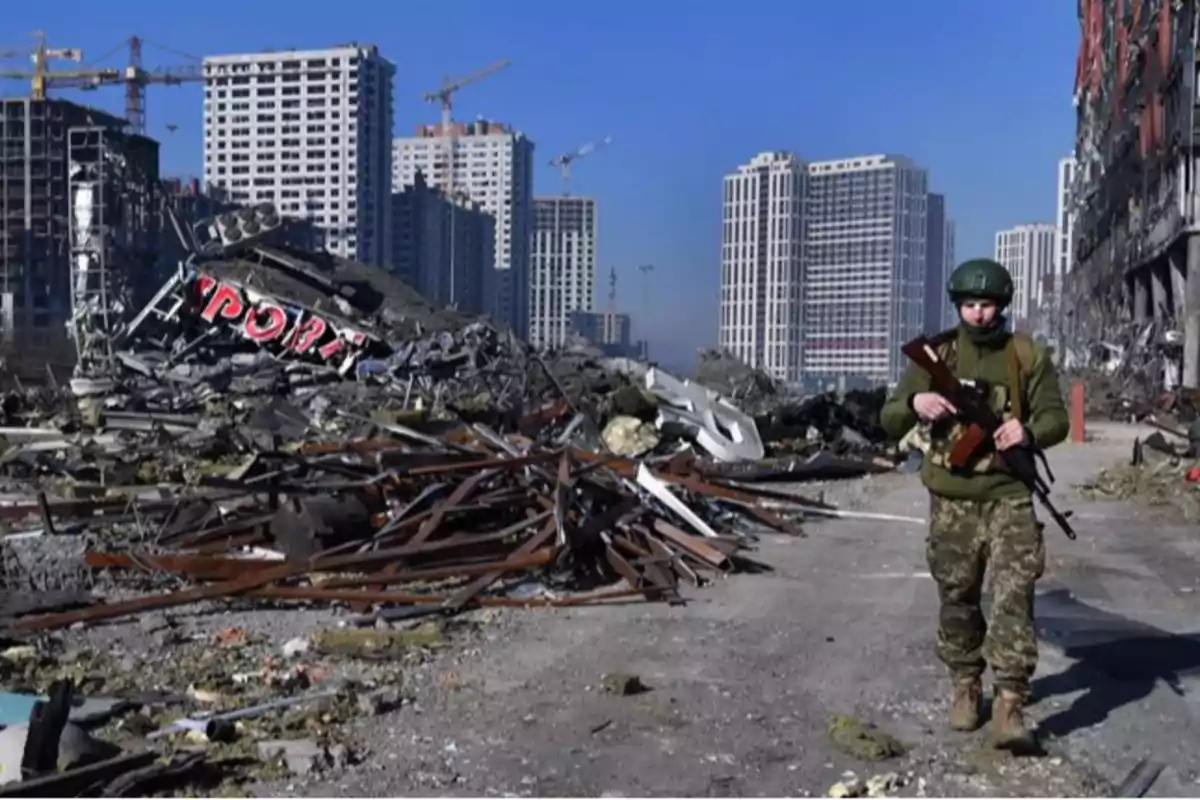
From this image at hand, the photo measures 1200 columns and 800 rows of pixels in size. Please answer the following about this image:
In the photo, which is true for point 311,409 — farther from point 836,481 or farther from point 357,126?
point 357,126

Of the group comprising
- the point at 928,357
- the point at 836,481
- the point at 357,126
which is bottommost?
the point at 836,481

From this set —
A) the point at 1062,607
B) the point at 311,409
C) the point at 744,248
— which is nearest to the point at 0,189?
the point at 744,248

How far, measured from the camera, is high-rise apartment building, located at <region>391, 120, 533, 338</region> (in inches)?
3511

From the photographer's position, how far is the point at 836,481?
16.2m

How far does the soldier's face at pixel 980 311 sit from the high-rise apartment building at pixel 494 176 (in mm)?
81331

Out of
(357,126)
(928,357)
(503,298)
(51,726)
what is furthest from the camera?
(357,126)

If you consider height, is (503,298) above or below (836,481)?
above

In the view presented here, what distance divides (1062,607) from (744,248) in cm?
6129

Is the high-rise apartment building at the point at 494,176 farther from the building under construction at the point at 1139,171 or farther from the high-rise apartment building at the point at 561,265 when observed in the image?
the building under construction at the point at 1139,171

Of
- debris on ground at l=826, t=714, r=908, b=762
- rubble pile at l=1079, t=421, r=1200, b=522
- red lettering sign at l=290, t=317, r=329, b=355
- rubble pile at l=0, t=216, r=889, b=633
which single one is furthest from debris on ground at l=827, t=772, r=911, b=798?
red lettering sign at l=290, t=317, r=329, b=355

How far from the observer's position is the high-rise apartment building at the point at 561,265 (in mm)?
88938

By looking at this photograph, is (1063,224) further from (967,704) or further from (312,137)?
(967,704)

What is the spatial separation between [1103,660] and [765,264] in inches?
2421

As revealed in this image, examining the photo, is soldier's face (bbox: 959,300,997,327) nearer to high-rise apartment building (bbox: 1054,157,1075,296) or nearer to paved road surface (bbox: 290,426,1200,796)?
paved road surface (bbox: 290,426,1200,796)
